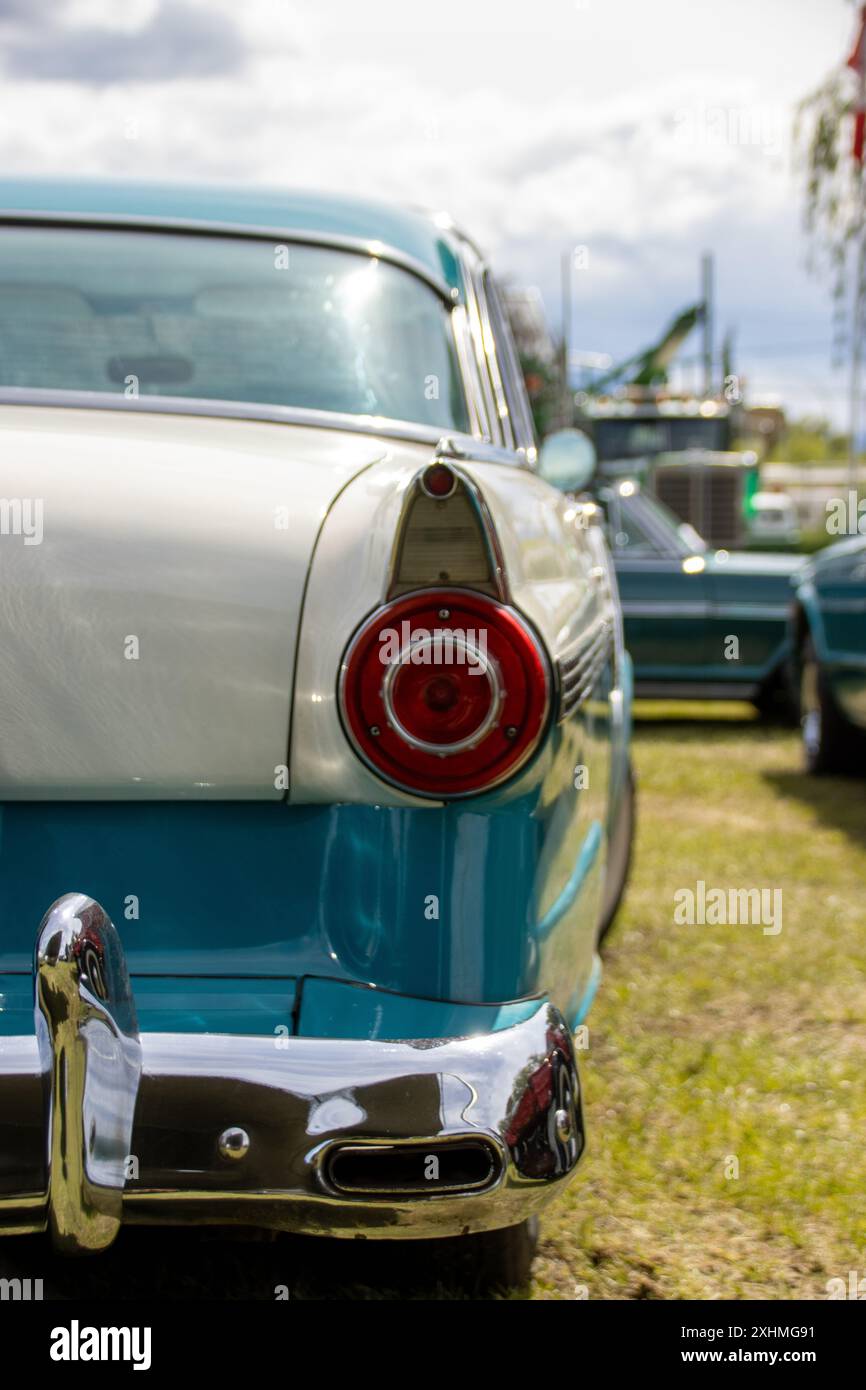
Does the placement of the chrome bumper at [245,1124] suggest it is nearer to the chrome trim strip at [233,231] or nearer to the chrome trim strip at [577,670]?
the chrome trim strip at [577,670]

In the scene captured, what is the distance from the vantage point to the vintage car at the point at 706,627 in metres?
9.51

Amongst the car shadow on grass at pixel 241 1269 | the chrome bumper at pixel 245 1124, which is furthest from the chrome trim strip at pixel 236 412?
the car shadow on grass at pixel 241 1269

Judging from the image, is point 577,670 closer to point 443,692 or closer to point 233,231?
point 443,692

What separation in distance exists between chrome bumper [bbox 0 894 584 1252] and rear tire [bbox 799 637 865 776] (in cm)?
543

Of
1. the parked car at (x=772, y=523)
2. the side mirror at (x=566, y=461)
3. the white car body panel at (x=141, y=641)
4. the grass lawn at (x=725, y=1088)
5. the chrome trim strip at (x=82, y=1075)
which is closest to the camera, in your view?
the chrome trim strip at (x=82, y=1075)

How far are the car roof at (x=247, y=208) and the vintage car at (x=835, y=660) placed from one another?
386 centimetres

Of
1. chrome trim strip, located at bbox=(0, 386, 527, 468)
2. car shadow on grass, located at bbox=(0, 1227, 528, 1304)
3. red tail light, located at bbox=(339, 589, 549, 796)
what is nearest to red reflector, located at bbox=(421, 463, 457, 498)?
red tail light, located at bbox=(339, 589, 549, 796)

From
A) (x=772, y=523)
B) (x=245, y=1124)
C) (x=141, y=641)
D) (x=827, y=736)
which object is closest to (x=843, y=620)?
(x=827, y=736)

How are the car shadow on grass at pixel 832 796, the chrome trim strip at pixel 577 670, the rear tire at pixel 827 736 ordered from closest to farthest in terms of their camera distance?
the chrome trim strip at pixel 577 670, the car shadow on grass at pixel 832 796, the rear tire at pixel 827 736

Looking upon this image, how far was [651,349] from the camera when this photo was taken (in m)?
31.6

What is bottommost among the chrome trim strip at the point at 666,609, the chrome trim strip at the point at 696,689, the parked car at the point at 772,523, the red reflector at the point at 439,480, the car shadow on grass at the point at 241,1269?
the car shadow on grass at the point at 241,1269
